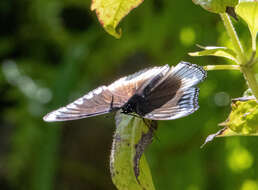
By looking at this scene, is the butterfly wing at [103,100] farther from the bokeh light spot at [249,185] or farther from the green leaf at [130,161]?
the bokeh light spot at [249,185]

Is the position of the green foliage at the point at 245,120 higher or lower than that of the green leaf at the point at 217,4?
lower

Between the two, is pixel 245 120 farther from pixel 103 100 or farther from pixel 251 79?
pixel 103 100

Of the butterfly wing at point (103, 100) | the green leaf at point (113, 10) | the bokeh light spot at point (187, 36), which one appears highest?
the bokeh light spot at point (187, 36)

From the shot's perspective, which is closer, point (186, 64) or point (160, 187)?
point (186, 64)

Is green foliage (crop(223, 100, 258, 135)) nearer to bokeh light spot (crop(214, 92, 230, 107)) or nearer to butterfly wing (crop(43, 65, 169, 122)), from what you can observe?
butterfly wing (crop(43, 65, 169, 122))

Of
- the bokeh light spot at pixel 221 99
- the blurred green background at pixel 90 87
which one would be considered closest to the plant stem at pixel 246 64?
the blurred green background at pixel 90 87

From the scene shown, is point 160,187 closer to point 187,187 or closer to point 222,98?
point 187,187

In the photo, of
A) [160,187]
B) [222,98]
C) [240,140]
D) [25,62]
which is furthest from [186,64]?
[25,62]
